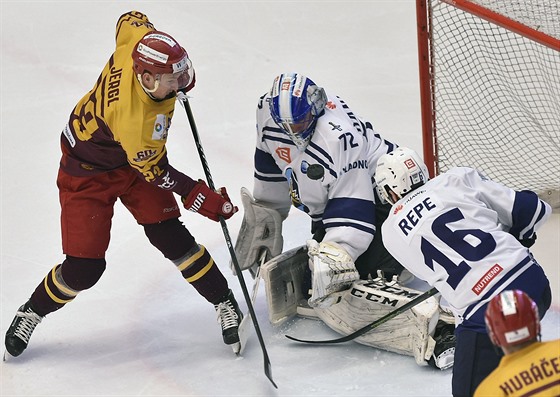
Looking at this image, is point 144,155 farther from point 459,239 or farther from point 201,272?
point 459,239

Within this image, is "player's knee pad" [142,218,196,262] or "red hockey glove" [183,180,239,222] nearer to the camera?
"red hockey glove" [183,180,239,222]

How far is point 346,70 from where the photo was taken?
215 inches

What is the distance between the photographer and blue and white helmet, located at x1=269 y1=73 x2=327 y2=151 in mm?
3439

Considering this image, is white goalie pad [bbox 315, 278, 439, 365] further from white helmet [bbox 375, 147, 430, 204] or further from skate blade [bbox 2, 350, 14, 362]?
skate blade [bbox 2, 350, 14, 362]

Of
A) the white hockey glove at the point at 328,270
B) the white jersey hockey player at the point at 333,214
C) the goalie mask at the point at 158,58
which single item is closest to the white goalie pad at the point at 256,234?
the white jersey hockey player at the point at 333,214

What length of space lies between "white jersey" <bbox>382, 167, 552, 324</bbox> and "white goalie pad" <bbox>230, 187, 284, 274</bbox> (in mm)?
975

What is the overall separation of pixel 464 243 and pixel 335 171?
2.67 feet

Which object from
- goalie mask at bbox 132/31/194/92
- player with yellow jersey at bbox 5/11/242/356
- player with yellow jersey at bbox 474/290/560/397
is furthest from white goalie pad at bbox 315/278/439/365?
player with yellow jersey at bbox 474/290/560/397

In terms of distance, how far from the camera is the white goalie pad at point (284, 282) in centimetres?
368

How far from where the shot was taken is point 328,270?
3414 millimetres

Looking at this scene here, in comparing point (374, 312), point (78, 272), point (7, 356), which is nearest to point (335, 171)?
point (374, 312)

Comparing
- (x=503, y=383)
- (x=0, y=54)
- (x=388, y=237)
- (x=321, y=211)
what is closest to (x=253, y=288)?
(x=321, y=211)

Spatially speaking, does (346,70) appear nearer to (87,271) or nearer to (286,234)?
(286,234)

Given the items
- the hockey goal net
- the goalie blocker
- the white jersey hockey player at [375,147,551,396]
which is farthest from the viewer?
the hockey goal net
